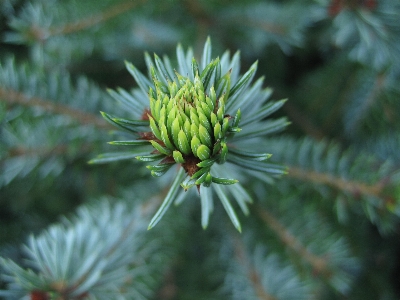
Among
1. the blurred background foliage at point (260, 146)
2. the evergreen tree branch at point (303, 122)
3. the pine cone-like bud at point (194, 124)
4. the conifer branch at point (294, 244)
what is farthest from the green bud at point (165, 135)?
the evergreen tree branch at point (303, 122)

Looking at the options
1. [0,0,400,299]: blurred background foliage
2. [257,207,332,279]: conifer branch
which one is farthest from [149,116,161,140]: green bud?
[257,207,332,279]: conifer branch

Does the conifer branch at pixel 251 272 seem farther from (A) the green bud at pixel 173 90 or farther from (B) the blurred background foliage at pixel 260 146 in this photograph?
(A) the green bud at pixel 173 90

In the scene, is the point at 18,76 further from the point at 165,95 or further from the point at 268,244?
the point at 268,244

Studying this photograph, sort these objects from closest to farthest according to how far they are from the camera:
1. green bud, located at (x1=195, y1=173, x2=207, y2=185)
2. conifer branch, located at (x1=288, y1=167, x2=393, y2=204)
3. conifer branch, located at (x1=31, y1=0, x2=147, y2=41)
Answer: green bud, located at (x1=195, y1=173, x2=207, y2=185) → conifer branch, located at (x1=288, y1=167, x2=393, y2=204) → conifer branch, located at (x1=31, y1=0, x2=147, y2=41)

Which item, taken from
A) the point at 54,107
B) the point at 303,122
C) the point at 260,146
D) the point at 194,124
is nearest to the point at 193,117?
the point at 194,124

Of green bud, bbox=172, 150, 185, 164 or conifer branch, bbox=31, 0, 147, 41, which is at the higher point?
conifer branch, bbox=31, 0, 147, 41

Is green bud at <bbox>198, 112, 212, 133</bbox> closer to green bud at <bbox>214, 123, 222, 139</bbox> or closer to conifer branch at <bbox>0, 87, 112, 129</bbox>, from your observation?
green bud at <bbox>214, 123, 222, 139</bbox>

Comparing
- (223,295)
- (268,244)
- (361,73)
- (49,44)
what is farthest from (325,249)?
(49,44)

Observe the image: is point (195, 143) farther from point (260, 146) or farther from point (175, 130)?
point (260, 146)
